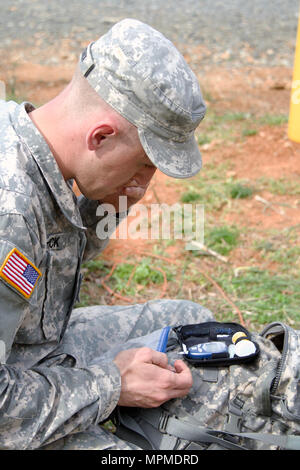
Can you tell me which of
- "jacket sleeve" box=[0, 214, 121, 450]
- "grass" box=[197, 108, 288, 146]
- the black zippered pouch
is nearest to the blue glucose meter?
the black zippered pouch

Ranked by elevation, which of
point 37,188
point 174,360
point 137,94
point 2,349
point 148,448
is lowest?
point 148,448

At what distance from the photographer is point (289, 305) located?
3525 millimetres

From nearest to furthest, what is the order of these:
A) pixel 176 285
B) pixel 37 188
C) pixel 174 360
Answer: pixel 37 188
pixel 174 360
pixel 176 285

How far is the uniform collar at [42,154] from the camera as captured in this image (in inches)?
73.4

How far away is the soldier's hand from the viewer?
2.04 m

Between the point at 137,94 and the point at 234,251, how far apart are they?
8.10ft

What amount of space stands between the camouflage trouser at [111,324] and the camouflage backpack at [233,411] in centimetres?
32

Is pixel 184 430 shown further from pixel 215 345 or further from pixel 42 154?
pixel 42 154

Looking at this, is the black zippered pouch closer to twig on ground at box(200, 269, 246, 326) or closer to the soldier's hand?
the soldier's hand

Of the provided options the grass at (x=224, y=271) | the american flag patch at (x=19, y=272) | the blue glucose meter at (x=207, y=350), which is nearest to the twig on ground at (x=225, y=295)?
the grass at (x=224, y=271)

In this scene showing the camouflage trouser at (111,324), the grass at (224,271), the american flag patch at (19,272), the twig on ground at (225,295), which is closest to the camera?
the american flag patch at (19,272)

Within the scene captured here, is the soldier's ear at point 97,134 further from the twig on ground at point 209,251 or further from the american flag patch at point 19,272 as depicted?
the twig on ground at point 209,251

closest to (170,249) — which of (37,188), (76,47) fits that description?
(37,188)

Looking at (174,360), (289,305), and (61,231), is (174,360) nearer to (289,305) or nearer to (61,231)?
(61,231)
